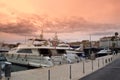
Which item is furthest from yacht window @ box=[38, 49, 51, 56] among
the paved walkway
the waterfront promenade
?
the waterfront promenade

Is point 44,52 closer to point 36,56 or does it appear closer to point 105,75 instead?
point 36,56

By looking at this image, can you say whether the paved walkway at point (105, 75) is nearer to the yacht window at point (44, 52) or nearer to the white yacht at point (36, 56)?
the white yacht at point (36, 56)

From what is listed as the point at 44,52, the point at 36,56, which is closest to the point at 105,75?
the point at 36,56

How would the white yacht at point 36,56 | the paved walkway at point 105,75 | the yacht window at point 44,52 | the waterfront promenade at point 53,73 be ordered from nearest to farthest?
the waterfront promenade at point 53,73 < the paved walkway at point 105,75 < the white yacht at point 36,56 < the yacht window at point 44,52

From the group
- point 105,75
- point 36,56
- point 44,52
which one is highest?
point 44,52

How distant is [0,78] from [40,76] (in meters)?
→ 3.70

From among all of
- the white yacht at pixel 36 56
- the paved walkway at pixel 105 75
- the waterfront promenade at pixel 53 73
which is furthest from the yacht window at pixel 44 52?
the waterfront promenade at pixel 53 73

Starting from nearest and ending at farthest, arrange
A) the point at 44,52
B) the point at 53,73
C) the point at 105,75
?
the point at 53,73 < the point at 105,75 < the point at 44,52

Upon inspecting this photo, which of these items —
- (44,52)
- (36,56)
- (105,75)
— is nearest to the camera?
(105,75)

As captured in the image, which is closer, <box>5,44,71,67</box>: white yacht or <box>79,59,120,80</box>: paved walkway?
<box>79,59,120,80</box>: paved walkway

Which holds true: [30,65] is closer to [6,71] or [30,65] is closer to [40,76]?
[40,76]

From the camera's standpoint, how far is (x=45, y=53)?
2030 inches

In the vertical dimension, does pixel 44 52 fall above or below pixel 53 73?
above

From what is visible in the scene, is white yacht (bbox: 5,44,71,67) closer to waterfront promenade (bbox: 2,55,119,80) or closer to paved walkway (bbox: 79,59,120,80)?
paved walkway (bbox: 79,59,120,80)
